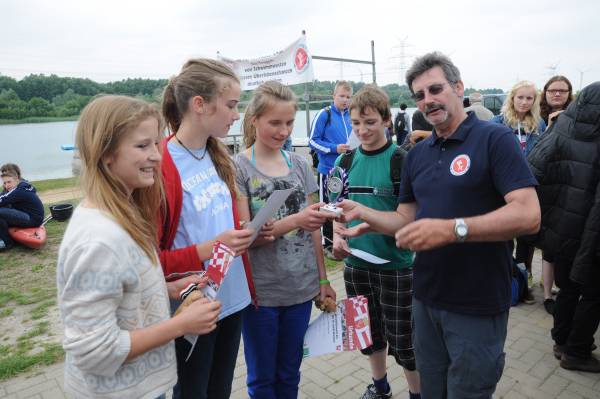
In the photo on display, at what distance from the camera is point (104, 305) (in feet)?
4.12

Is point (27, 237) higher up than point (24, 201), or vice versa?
point (24, 201)

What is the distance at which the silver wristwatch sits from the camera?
1.54 m

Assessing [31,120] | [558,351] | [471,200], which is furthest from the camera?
[31,120]

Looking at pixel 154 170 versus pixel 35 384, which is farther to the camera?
pixel 35 384

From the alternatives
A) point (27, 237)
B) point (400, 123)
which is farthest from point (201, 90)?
point (400, 123)

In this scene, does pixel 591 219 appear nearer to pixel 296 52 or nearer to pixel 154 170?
pixel 154 170

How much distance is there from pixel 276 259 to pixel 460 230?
1063mm

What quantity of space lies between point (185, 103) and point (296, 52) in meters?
7.34

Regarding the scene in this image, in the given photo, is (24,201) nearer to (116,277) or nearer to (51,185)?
(116,277)

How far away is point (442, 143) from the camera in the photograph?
191cm

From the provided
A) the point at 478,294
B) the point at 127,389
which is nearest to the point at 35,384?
the point at 127,389

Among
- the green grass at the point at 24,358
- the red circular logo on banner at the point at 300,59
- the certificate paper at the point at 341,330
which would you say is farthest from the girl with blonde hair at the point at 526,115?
the green grass at the point at 24,358

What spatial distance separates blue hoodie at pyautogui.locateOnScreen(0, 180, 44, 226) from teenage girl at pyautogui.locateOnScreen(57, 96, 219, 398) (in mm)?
6719

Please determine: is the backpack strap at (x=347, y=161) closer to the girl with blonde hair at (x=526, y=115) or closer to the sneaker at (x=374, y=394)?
the sneaker at (x=374, y=394)
